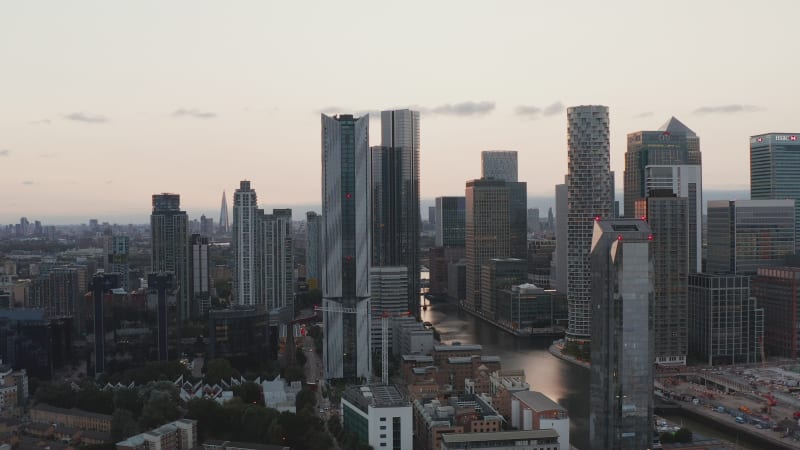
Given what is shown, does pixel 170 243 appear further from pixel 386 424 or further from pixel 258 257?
pixel 386 424

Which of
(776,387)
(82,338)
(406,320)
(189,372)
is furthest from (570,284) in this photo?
(82,338)

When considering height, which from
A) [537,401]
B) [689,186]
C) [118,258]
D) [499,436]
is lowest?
[499,436]

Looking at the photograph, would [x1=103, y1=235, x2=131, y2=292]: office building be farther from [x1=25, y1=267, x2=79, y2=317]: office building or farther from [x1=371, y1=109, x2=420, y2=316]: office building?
[x1=371, y1=109, x2=420, y2=316]: office building

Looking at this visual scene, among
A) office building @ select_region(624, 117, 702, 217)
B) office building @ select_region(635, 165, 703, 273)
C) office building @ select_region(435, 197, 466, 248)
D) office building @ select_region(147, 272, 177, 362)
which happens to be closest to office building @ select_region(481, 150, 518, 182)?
office building @ select_region(435, 197, 466, 248)

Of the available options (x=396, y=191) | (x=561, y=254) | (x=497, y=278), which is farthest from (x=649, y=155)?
(x=396, y=191)

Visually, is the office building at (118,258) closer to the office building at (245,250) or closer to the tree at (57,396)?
the office building at (245,250)

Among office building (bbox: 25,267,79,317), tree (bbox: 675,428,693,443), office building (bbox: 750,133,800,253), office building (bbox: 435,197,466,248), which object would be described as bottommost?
tree (bbox: 675,428,693,443)

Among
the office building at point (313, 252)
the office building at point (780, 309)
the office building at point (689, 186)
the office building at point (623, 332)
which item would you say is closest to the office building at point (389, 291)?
the office building at point (689, 186)
